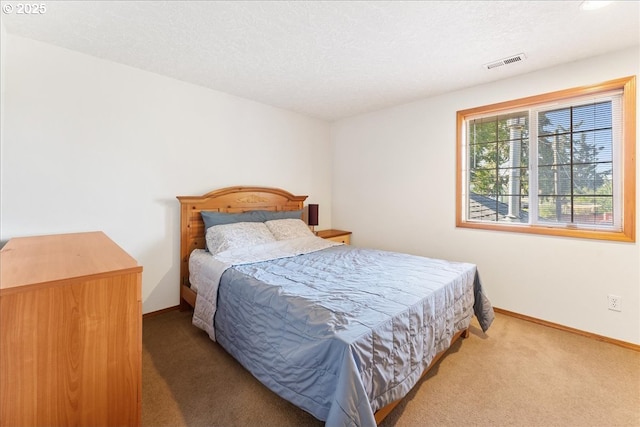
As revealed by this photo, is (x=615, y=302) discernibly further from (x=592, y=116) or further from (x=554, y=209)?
(x=592, y=116)

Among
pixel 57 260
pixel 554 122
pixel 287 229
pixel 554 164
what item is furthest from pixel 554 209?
pixel 57 260

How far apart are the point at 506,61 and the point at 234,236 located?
2.87m

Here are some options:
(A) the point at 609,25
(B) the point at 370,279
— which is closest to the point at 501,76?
(A) the point at 609,25

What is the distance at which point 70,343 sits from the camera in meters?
1.05

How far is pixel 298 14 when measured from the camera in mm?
1780

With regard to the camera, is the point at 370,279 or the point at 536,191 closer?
the point at 370,279

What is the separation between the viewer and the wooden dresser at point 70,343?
963mm

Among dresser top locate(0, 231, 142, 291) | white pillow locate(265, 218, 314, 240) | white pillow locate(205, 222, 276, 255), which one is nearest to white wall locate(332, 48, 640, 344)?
white pillow locate(265, 218, 314, 240)

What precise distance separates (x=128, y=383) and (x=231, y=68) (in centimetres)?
245

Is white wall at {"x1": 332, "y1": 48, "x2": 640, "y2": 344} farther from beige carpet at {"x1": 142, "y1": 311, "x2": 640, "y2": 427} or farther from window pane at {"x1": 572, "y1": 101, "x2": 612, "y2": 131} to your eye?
beige carpet at {"x1": 142, "y1": 311, "x2": 640, "y2": 427}

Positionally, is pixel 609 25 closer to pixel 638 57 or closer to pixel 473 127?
pixel 638 57

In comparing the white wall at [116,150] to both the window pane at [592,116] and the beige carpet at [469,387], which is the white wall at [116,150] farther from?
the window pane at [592,116]

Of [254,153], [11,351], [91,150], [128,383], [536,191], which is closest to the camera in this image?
[11,351]

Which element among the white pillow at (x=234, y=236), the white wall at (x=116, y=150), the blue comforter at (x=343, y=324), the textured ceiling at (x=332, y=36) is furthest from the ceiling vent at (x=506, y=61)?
the white pillow at (x=234, y=236)
